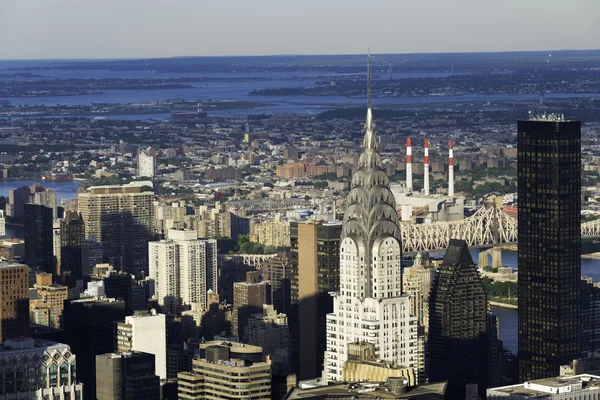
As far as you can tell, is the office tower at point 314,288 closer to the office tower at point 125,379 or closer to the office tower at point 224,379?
the office tower at point 125,379

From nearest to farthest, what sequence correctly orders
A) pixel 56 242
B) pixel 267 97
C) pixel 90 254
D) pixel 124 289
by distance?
pixel 124 289, pixel 56 242, pixel 90 254, pixel 267 97

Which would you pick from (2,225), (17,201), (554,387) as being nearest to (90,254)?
(2,225)

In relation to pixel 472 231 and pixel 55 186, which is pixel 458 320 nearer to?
pixel 472 231

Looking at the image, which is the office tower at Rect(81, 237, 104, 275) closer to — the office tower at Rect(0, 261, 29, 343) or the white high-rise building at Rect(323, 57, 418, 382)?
the office tower at Rect(0, 261, 29, 343)

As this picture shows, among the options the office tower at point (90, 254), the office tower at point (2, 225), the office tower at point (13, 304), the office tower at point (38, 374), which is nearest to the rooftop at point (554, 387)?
the office tower at point (38, 374)

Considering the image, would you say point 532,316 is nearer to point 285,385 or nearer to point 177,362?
point 177,362

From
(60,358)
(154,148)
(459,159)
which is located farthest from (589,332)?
(154,148)
